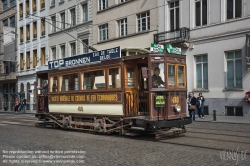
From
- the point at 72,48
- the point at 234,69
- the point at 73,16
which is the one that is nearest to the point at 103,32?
the point at 73,16

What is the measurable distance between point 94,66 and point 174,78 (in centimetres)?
351

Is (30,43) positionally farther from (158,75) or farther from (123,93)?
(158,75)

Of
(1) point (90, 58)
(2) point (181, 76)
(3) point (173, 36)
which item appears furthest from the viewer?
(3) point (173, 36)

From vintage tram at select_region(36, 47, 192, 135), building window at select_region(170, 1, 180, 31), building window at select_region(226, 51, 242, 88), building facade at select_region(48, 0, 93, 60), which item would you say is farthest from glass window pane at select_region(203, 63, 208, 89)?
building facade at select_region(48, 0, 93, 60)

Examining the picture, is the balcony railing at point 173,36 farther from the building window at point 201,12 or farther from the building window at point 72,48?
the building window at point 72,48

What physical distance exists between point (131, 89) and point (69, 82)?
379 centimetres

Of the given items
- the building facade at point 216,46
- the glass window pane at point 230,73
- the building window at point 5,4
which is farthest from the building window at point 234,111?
the building window at point 5,4

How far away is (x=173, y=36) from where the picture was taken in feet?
83.1

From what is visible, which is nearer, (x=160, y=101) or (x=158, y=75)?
(x=160, y=101)

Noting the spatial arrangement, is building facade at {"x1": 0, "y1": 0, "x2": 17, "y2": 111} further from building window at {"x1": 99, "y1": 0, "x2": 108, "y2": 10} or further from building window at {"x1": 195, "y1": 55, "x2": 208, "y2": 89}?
building window at {"x1": 195, "y1": 55, "x2": 208, "y2": 89}

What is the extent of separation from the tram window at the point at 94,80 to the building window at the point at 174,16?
1335 cm

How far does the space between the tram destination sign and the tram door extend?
2.29 feet

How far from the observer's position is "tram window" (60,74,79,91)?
1458 cm

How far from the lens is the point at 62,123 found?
1555 centimetres
